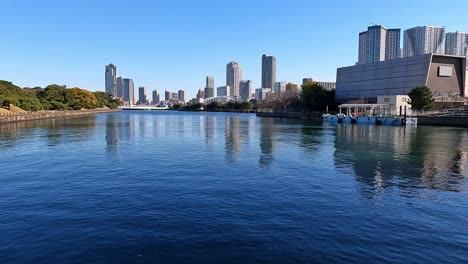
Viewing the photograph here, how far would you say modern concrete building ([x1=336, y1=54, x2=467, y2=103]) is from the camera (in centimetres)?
11400

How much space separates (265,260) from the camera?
10336 millimetres

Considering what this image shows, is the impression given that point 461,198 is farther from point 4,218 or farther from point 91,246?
point 4,218

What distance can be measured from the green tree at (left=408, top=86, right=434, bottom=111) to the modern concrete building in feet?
69.5

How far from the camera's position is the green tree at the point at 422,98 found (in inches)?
3676

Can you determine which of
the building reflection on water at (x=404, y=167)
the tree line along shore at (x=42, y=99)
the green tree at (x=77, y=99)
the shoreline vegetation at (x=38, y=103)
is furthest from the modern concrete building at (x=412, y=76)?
the green tree at (x=77, y=99)

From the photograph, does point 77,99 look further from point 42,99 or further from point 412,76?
point 412,76

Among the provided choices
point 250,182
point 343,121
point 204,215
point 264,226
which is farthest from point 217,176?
point 343,121

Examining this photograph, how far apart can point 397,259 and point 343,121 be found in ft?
317

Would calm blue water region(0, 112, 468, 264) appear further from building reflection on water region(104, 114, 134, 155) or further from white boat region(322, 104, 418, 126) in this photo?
white boat region(322, 104, 418, 126)

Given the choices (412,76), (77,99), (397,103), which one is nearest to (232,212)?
(397,103)

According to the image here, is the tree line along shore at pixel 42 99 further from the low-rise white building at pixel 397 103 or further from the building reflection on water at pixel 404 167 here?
the low-rise white building at pixel 397 103

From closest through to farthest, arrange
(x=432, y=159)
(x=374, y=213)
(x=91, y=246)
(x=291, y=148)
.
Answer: (x=91, y=246) → (x=374, y=213) → (x=432, y=159) → (x=291, y=148)

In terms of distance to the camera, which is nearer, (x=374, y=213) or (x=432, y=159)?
(x=374, y=213)

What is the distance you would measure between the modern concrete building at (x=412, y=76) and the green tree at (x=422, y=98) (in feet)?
69.5
